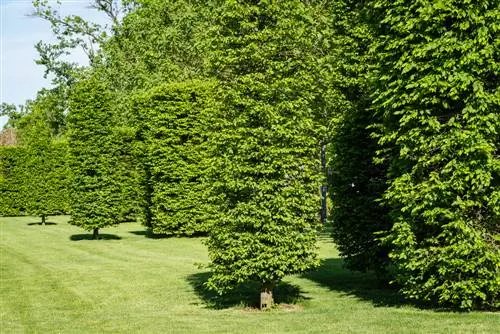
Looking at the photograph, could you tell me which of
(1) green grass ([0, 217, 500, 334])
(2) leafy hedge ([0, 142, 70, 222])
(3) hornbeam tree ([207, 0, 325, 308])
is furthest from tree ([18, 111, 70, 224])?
(3) hornbeam tree ([207, 0, 325, 308])

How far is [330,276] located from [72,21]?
4552cm

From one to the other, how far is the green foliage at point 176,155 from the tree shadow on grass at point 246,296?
1231 cm

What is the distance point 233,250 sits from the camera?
42.1ft

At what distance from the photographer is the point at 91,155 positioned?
2862 cm

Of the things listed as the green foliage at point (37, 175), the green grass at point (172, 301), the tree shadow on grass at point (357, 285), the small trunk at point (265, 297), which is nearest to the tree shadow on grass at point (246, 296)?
the green grass at point (172, 301)

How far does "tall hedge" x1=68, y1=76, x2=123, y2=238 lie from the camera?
28500 mm

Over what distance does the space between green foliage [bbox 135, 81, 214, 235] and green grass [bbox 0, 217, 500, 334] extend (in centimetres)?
464

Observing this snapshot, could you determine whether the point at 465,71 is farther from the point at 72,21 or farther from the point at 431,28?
the point at 72,21

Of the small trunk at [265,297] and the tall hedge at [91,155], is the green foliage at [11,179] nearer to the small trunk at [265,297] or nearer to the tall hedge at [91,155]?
the tall hedge at [91,155]

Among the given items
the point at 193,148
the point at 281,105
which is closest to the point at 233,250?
the point at 281,105

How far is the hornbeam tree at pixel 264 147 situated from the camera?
503 inches

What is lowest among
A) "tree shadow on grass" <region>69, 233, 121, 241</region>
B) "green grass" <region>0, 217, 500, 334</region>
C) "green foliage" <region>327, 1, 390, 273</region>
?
"green grass" <region>0, 217, 500, 334</region>

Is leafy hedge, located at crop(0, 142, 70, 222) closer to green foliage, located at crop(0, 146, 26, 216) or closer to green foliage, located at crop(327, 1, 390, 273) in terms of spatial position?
green foliage, located at crop(0, 146, 26, 216)

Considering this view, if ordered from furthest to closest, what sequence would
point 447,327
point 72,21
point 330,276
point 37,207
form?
point 72,21, point 37,207, point 330,276, point 447,327
